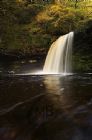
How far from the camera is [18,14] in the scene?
2788 cm

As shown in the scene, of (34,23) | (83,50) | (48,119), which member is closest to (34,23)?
(34,23)

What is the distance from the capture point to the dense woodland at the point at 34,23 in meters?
24.1

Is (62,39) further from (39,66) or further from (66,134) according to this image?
(66,134)

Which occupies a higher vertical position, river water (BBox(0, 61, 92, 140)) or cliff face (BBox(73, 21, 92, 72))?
cliff face (BBox(73, 21, 92, 72))

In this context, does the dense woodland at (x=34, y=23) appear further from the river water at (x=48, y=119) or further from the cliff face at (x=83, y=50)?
the river water at (x=48, y=119)

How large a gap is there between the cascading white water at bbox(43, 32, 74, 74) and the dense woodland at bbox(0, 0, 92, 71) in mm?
1295

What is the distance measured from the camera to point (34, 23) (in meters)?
26.7

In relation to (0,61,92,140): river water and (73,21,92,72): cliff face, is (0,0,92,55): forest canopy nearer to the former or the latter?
(73,21,92,72): cliff face

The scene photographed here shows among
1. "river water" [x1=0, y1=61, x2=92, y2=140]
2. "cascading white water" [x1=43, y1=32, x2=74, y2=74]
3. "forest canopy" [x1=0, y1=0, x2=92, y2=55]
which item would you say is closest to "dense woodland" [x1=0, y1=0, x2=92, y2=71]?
"forest canopy" [x1=0, y1=0, x2=92, y2=55]

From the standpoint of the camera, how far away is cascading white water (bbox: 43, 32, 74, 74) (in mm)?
20734

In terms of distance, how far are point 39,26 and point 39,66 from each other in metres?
5.11

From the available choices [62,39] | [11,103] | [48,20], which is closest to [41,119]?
[11,103]

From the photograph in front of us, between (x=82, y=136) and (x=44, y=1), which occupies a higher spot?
(x=44, y=1)

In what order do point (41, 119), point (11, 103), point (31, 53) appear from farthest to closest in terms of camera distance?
point (31, 53) < point (11, 103) < point (41, 119)
